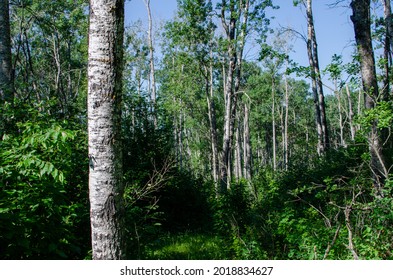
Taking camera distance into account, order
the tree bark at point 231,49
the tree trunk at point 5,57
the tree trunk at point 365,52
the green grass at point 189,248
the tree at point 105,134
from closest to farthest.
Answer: the tree at point 105,134 → the tree trunk at point 5,57 → the tree trunk at point 365,52 → the green grass at point 189,248 → the tree bark at point 231,49

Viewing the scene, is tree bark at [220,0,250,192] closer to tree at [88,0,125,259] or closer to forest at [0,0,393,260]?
forest at [0,0,393,260]

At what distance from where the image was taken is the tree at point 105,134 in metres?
3.02

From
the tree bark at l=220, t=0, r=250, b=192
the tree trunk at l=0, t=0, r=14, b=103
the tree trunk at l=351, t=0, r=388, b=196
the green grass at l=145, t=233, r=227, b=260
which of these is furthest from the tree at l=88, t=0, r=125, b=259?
the tree bark at l=220, t=0, r=250, b=192

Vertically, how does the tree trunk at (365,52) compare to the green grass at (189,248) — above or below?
above

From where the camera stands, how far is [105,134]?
304 centimetres

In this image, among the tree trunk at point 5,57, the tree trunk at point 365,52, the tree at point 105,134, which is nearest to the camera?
the tree at point 105,134

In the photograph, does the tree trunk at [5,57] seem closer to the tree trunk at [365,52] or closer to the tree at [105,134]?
the tree at [105,134]

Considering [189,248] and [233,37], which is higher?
[233,37]

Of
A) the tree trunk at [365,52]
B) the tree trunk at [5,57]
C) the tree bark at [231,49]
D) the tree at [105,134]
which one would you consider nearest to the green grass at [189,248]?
the tree at [105,134]

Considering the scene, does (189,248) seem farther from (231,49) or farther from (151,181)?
(231,49)

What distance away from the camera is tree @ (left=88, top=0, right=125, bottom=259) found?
3023mm

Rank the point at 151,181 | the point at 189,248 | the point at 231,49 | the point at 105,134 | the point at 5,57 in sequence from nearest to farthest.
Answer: the point at 105,134 → the point at 151,181 → the point at 5,57 → the point at 189,248 → the point at 231,49

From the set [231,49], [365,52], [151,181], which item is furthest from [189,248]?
[231,49]
